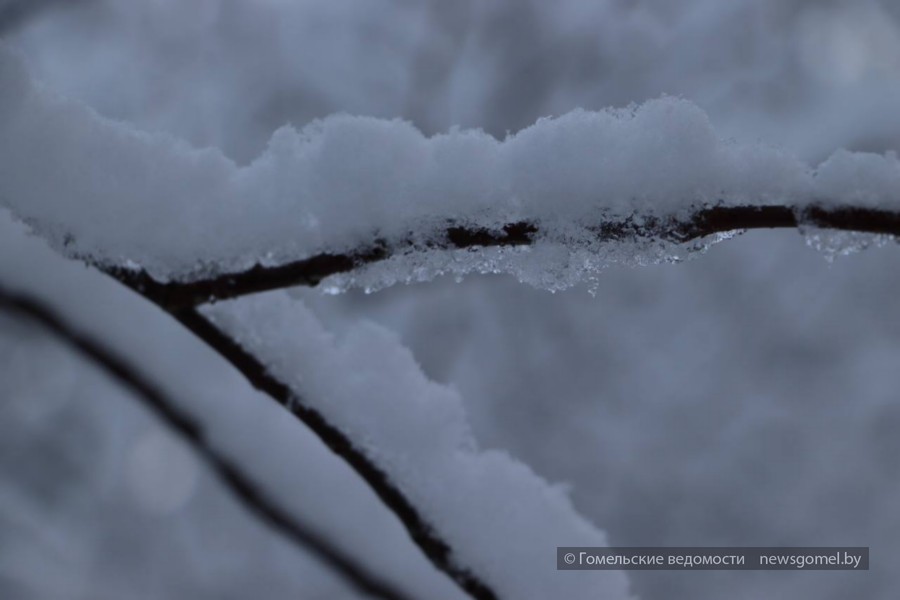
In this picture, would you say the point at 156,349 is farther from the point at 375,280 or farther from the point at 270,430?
the point at 375,280

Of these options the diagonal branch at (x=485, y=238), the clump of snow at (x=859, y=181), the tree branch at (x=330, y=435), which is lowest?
the tree branch at (x=330, y=435)

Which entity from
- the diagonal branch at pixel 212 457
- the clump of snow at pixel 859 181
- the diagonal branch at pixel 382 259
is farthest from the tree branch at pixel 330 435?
the clump of snow at pixel 859 181

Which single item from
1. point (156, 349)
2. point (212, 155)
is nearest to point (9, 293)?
point (156, 349)

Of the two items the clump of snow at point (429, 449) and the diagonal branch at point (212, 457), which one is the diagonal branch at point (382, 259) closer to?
the clump of snow at point (429, 449)

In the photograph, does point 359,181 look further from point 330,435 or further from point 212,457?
point 212,457

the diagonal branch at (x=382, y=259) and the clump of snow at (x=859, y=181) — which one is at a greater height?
the clump of snow at (x=859, y=181)

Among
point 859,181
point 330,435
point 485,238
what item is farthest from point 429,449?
point 859,181

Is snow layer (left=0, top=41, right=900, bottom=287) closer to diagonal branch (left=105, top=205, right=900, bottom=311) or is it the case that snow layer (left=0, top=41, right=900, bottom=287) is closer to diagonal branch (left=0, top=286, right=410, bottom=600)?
diagonal branch (left=105, top=205, right=900, bottom=311)

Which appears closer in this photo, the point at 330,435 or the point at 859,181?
the point at 859,181
